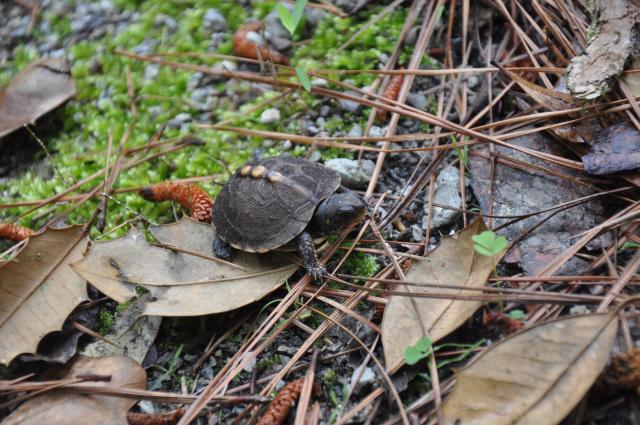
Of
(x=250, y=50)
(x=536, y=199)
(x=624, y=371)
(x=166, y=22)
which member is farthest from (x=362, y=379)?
(x=166, y=22)

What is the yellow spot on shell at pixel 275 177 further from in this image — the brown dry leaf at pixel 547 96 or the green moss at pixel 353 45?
the brown dry leaf at pixel 547 96

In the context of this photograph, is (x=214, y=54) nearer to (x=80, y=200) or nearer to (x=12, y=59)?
(x=80, y=200)

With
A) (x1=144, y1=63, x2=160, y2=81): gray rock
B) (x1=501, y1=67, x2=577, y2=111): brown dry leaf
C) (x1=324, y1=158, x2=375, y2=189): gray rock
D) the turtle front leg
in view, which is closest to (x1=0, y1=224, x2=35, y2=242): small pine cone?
(x1=144, y1=63, x2=160, y2=81): gray rock

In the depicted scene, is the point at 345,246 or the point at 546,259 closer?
the point at 546,259

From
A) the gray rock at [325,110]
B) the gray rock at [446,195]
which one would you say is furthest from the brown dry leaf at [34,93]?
the gray rock at [446,195]

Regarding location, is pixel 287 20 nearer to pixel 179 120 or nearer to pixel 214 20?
pixel 179 120

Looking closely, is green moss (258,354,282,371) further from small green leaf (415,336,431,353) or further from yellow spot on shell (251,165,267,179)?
yellow spot on shell (251,165,267,179)

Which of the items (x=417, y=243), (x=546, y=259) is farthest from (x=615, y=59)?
(x=417, y=243)
